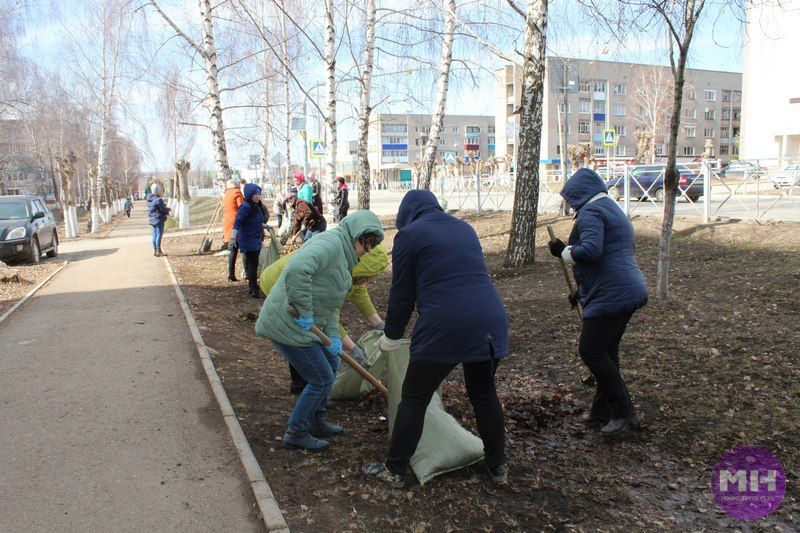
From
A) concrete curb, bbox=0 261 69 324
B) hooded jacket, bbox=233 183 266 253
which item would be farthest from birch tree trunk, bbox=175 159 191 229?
hooded jacket, bbox=233 183 266 253

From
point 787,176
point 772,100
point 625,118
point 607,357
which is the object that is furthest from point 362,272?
point 625,118

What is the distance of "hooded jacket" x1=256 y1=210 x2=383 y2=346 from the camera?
3426 millimetres

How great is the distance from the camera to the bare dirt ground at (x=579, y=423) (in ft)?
10.6

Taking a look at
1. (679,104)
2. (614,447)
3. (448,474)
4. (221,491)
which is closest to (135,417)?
(221,491)

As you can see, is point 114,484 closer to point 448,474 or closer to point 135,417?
point 135,417

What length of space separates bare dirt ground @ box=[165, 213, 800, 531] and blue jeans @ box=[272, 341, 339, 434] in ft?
0.81

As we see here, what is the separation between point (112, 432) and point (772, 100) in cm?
4683

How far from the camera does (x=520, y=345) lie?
6.26 meters

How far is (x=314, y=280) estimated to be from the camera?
3584 millimetres

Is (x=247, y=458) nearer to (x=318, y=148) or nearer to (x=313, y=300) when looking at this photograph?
(x=313, y=300)

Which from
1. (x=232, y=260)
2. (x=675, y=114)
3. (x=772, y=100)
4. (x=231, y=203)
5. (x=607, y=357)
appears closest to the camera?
(x=607, y=357)

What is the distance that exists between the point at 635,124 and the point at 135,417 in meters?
82.9

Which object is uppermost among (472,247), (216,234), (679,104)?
(679,104)

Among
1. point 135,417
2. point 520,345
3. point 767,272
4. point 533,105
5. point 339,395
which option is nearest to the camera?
point 135,417
